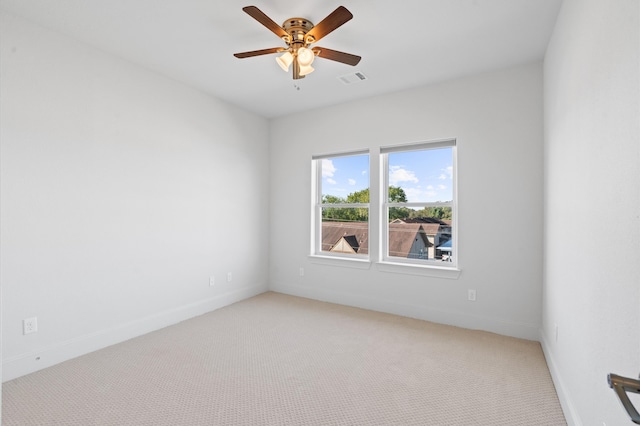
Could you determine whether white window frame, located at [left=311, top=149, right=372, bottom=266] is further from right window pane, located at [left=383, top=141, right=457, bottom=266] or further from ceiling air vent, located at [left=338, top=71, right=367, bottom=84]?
ceiling air vent, located at [left=338, top=71, right=367, bottom=84]

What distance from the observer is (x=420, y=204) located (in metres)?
3.79

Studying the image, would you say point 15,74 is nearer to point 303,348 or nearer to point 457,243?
point 303,348

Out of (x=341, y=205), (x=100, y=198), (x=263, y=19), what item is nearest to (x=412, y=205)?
(x=341, y=205)

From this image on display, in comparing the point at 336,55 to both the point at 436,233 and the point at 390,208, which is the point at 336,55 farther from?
the point at 436,233

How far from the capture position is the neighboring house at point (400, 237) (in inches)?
146

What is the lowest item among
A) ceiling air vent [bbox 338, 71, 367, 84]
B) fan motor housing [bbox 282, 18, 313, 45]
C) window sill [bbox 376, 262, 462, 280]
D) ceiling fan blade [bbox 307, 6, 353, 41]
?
window sill [bbox 376, 262, 462, 280]

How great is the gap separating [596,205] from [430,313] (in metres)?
2.36

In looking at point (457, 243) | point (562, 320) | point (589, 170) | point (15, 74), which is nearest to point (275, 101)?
point (15, 74)

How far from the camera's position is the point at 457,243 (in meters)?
3.50

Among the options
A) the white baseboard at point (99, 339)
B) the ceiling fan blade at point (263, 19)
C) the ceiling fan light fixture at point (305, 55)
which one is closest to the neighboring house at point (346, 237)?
the white baseboard at point (99, 339)

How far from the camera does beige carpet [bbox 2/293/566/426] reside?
78.3 inches

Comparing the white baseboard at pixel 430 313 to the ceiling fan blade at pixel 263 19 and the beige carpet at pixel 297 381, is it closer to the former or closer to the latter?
the beige carpet at pixel 297 381

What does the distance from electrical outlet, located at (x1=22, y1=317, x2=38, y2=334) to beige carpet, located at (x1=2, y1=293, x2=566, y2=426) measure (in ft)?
1.11

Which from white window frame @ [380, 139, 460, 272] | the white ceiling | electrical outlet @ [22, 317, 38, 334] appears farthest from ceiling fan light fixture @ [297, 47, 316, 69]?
electrical outlet @ [22, 317, 38, 334]
